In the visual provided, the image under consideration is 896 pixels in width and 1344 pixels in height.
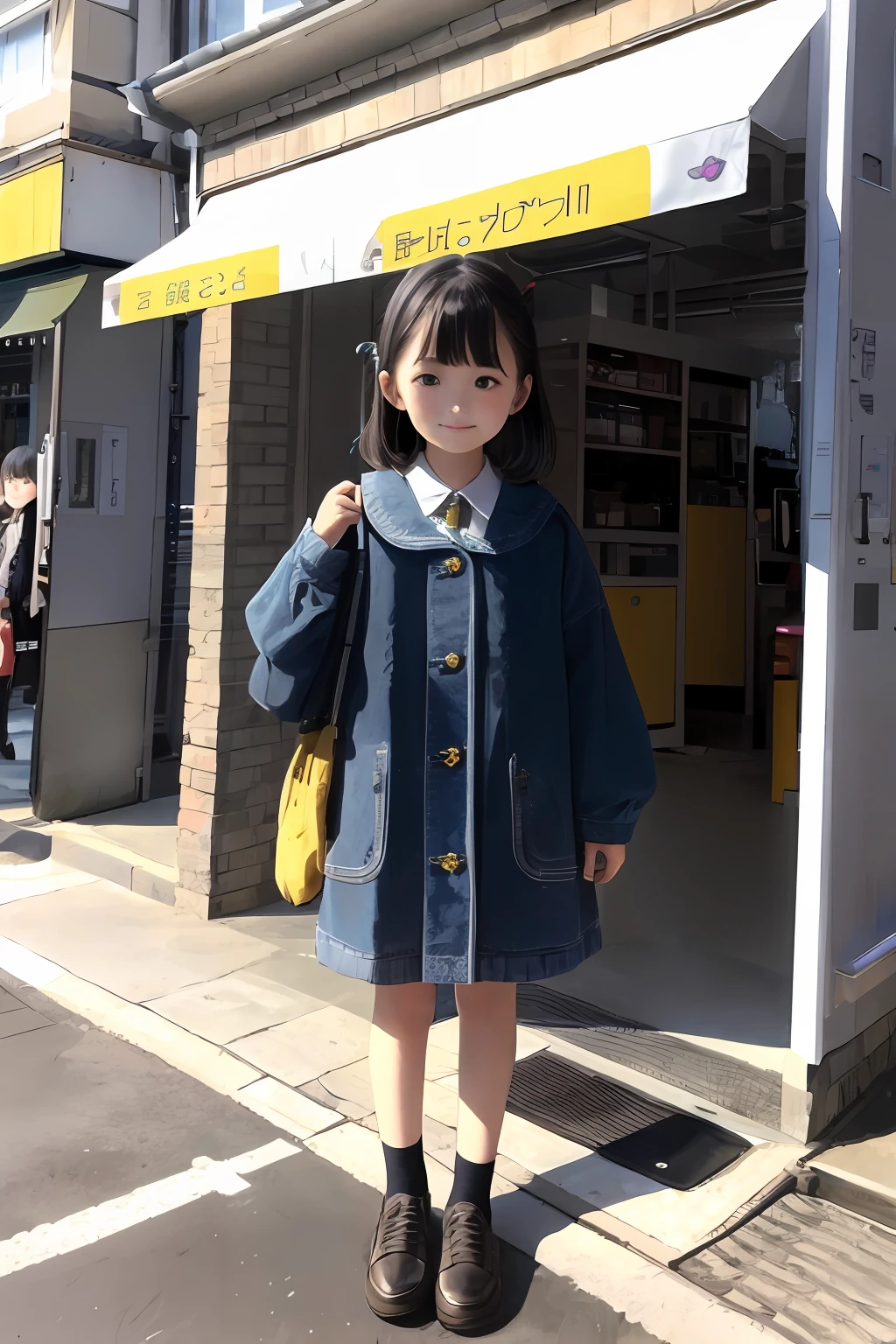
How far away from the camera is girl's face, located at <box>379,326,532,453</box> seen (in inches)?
87.3

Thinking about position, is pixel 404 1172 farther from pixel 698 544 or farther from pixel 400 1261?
pixel 698 544

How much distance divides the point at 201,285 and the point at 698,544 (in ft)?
17.8

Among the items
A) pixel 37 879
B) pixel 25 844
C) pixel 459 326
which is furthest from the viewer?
pixel 25 844

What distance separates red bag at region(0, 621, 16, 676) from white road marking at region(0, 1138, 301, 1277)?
3.90 metres

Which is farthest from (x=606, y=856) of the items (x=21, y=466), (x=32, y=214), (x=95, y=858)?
(x=21, y=466)

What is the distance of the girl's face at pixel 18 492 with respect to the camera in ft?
20.7

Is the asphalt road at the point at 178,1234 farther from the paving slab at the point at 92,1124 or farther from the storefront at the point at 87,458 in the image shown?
the storefront at the point at 87,458

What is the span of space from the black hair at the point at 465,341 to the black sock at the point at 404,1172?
1.42 meters

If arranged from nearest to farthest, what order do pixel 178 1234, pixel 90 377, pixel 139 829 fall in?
1. pixel 178 1234
2. pixel 139 829
3. pixel 90 377

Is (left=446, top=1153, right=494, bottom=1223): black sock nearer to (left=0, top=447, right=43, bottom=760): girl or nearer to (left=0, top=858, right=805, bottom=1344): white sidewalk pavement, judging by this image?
(left=0, top=858, right=805, bottom=1344): white sidewalk pavement

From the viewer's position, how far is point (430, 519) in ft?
7.52

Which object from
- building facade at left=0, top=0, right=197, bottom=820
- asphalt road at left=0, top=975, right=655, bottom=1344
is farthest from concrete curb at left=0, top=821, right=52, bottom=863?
asphalt road at left=0, top=975, right=655, bottom=1344

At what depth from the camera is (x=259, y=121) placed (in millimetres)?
4637

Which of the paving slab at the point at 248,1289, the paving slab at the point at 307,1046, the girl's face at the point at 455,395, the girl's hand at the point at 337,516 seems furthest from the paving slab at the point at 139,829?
the girl's face at the point at 455,395
